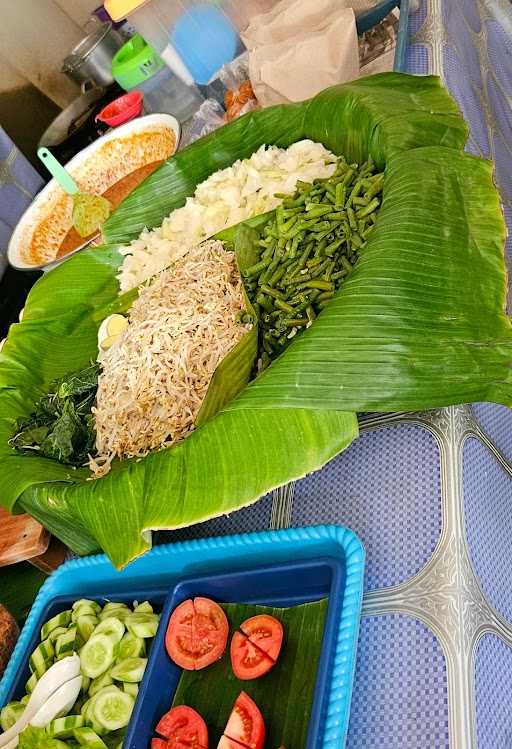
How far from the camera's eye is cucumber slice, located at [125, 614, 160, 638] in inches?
68.2

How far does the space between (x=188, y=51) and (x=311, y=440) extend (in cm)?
267

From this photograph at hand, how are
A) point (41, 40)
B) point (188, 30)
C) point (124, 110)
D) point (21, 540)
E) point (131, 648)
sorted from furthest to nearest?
1. point (41, 40)
2. point (124, 110)
3. point (188, 30)
4. point (21, 540)
5. point (131, 648)

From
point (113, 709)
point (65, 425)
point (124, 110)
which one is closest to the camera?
point (113, 709)

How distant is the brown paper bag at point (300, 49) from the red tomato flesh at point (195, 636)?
2.28 meters

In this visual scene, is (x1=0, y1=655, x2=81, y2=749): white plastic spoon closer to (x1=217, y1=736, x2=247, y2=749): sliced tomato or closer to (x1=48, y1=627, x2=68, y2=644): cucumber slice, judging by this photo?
(x1=48, y1=627, x2=68, y2=644): cucumber slice

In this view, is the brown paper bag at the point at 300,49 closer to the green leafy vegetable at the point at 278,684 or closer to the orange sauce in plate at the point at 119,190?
the orange sauce in plate at the point at 119,190

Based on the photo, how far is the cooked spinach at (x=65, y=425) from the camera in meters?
2.14

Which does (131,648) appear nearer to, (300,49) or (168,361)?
(168,361)

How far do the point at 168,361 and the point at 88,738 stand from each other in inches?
41.8

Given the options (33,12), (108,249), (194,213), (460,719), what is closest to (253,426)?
(460,719)

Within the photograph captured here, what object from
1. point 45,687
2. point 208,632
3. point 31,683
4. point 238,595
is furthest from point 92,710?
point 238,595

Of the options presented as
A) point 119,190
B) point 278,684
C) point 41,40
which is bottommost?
point 278,684

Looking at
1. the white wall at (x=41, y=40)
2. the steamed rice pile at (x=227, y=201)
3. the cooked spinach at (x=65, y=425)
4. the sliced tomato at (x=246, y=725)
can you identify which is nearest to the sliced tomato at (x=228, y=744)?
the sliced tomato at (x=246, y=725)

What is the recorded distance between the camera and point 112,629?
1.76m
